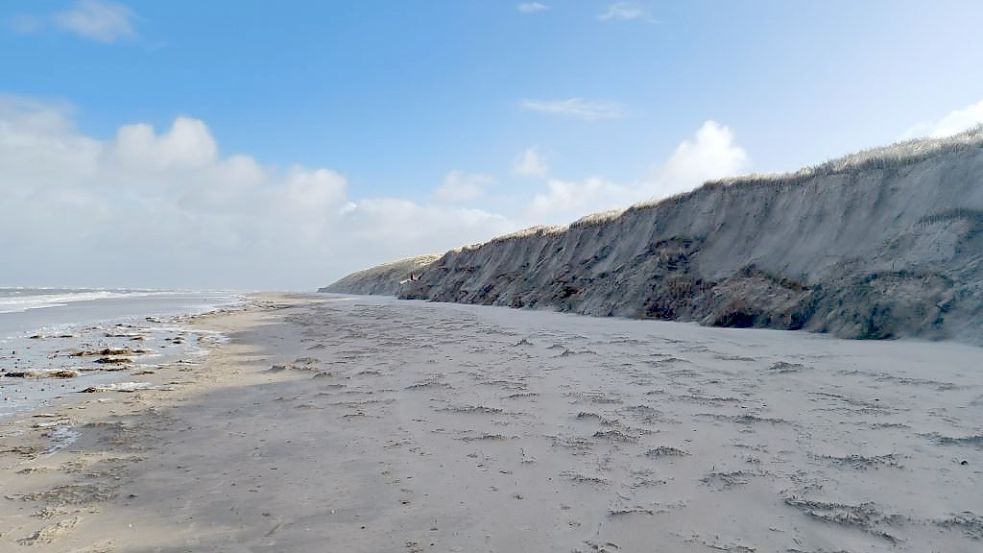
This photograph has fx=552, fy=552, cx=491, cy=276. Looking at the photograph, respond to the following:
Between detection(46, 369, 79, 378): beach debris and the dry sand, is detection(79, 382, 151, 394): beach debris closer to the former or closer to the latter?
the dry sand

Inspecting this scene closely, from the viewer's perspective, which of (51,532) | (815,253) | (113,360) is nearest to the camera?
(51,532)

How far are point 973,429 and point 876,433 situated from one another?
63cm

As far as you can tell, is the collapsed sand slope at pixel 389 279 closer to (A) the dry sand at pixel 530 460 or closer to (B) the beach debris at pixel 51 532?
(A) the dry sand at pixel 530 460

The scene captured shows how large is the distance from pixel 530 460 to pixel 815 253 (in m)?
11.7

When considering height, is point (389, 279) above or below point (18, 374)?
above

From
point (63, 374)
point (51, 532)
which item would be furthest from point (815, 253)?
point (63, 374)

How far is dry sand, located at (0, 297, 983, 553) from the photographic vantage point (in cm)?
284

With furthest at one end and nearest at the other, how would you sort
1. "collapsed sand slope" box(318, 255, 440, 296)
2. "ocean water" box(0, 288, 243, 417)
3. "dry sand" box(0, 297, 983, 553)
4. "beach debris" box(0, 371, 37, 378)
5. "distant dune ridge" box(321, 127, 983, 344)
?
"collapsed sand slope" box(318, 255, 440, 296) → "distant dune ridge" box(321, 127, 983, 344) → "beach debris" box(0, 371, 37, 378) → "ocean water" box(0, 288, 243, 417) → "dry sand" box(0, 297, 983, 553)

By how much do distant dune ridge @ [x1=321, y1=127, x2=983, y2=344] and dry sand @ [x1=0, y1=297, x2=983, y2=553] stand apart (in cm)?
184

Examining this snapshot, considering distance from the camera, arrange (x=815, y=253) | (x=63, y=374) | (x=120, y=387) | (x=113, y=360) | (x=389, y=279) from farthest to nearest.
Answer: (x=389, y=279)
(x=815, y=253)
(x=113, y=360)
(x=63, y=374)
(x=120, y=387)

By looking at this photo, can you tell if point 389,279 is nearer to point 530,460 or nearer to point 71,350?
point 71,350

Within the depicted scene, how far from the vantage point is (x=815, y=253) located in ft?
42.1

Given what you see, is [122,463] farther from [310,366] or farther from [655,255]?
[655,255]

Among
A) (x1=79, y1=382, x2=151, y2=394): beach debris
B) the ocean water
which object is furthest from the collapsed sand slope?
(x1=79, y1=382, x2=151, y2=394): beach debris
